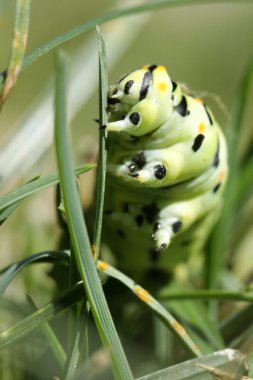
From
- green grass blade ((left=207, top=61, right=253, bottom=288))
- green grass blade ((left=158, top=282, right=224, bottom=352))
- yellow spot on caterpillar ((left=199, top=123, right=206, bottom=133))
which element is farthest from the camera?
green grass blade ((left=207, top=61, right=253, bottom=288))

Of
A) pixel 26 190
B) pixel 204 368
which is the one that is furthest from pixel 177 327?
pixel 26 190

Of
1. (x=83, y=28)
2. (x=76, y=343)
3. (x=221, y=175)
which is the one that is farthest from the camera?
(x=221, y=175)

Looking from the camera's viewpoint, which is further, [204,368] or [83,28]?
[83,28]

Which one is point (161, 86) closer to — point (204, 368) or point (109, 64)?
point (204, 368)

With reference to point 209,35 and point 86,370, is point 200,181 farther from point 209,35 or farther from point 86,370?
point 209,35

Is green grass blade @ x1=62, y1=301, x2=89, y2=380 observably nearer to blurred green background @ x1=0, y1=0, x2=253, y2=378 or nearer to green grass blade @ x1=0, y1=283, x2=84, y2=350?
green grass blade @ x1=0, y1=283, x2=84, y2=350

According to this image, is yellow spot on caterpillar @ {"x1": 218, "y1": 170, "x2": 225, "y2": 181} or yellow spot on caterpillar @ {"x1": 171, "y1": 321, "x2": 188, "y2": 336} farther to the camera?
yellow spot on caterpillar @ {"x1": 218, "y1": 170, "x2": 225, "y2": 181}

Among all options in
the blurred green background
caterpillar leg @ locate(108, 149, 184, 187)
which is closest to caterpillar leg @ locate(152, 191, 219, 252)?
caterpillar leg @ locate(108, 149, 184, 187)
